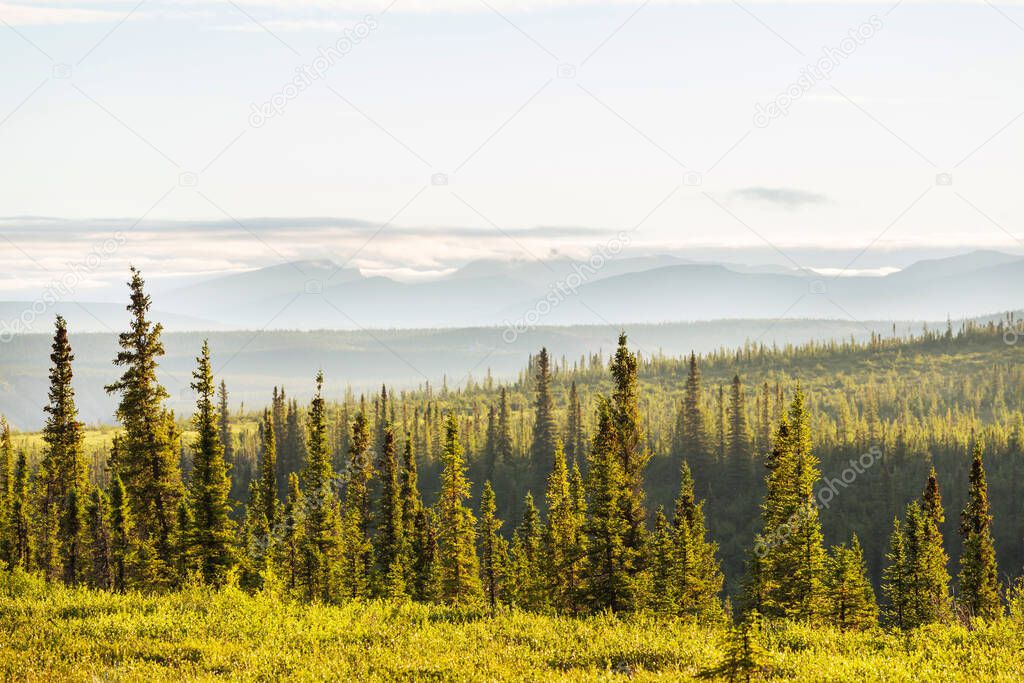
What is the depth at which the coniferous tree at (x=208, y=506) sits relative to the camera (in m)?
54.2

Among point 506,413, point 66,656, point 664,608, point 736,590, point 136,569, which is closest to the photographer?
point 66,656

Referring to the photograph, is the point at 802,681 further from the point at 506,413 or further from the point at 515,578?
the point at 506,413

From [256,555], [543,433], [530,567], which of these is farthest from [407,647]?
[543,433]

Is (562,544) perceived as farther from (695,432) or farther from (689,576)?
(695,432)

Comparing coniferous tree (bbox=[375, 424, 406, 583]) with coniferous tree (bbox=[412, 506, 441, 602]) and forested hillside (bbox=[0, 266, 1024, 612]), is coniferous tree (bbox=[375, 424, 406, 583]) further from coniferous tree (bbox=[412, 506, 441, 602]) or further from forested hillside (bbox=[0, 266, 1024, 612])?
coniferous tree (bbox=[412, 506, 441, 602])

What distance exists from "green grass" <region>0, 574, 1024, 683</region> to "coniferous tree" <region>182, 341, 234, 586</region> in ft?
68.9

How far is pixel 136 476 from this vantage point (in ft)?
171

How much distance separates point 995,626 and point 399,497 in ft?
199

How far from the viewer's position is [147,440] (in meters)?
52.0

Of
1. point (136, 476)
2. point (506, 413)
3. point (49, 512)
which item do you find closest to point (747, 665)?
point (136, 476)

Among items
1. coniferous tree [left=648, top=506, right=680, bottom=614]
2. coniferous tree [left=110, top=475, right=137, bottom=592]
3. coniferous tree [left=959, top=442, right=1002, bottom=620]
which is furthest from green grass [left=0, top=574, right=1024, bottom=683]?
coniferous tree [left=959, top=442, right=1002, bottom=620]

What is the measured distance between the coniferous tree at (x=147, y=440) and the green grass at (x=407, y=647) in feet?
62.7

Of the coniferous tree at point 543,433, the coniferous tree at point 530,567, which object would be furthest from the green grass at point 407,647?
the coniferous tree at point 543,433

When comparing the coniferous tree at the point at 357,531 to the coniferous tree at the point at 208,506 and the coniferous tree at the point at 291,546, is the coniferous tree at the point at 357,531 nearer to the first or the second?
the coniferous tree at the point at 291,546
